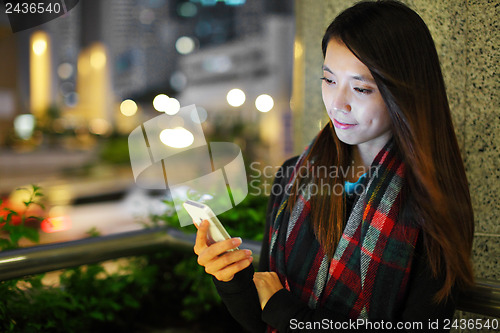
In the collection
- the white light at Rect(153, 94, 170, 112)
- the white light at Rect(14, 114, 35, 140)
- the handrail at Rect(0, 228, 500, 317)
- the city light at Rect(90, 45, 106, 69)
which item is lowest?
the white light at Rect(14, 114, 35, 140)

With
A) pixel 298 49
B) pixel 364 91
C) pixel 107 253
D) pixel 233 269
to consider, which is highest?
pixel 298 49

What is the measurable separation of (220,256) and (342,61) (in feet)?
2.00

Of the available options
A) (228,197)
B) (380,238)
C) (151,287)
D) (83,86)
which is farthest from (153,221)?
(83,86)

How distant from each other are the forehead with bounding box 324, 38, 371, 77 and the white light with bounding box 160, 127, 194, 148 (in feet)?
1.44

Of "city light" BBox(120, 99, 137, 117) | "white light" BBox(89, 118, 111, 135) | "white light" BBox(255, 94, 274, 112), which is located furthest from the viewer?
"city light" BBox(120, 99, 137, 117)

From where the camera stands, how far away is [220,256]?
47.0 inches

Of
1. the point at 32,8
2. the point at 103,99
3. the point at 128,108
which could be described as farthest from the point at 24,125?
the point at 128,108

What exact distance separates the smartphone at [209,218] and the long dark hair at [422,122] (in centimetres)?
50

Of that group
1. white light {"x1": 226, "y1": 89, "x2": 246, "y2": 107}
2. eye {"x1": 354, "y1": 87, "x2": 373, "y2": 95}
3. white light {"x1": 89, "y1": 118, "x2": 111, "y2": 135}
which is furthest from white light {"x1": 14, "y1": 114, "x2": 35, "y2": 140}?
eye {"x1": 354, "y1": 87, "x2": 373, "y2": 95}

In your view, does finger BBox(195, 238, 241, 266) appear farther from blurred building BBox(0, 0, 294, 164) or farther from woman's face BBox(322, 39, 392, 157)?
blurred building BBox(0, 0, 294, 164)

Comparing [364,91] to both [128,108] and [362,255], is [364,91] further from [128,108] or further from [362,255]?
[128,108]

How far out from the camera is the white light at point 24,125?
794 inches

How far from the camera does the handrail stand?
1413 millimetres

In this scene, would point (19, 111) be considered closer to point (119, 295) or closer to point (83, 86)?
point (83, 86)
